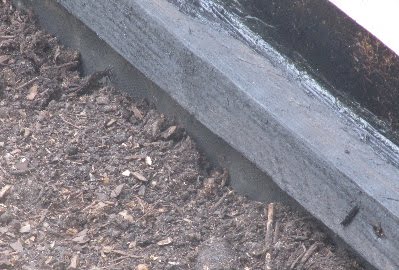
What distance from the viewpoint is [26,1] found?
8.36 feet

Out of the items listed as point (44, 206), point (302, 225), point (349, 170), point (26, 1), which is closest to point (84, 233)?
point (44, 206)

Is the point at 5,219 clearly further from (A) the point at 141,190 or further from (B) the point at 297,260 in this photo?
(B) the point at 297,260

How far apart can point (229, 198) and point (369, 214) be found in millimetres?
469

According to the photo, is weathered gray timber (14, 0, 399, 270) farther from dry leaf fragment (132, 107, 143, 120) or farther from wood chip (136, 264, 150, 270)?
wood chip (136, 264, 150, 270)

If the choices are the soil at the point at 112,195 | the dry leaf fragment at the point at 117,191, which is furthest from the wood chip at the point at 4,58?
the dry leaf fragment at the point at 117,191

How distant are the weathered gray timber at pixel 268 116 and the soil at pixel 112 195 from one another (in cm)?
13

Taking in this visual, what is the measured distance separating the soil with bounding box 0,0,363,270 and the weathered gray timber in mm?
130

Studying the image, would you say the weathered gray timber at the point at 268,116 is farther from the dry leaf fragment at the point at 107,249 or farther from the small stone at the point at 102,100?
the dry leaf fragment at the point at 107,249

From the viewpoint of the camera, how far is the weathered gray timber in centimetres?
171

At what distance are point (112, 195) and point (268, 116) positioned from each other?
0.47 metres

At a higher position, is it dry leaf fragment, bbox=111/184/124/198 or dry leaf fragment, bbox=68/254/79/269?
dry leaf fragment, bbox=111/184/124/198

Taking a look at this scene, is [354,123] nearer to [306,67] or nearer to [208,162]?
[306,67]

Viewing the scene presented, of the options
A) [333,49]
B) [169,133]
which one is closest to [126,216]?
[169,133]

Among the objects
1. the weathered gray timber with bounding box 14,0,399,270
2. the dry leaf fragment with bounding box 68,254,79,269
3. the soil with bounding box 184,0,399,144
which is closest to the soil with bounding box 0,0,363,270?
the dry leaf fragment with bounding box 68,254,79,269
